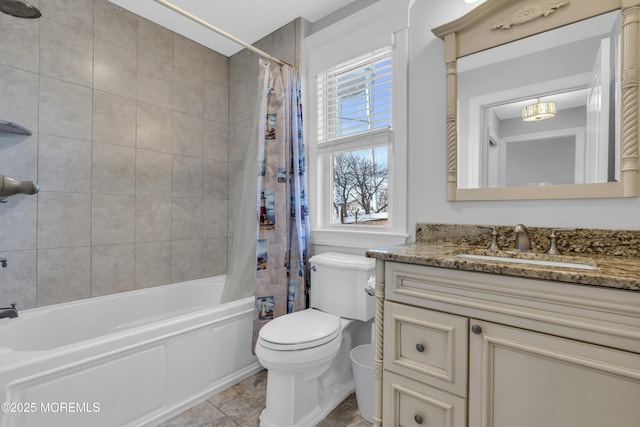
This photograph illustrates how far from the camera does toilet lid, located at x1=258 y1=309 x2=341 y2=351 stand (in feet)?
4.73

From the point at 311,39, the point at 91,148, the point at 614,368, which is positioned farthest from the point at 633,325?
the point at 91,148

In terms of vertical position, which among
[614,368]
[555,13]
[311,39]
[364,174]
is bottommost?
[614,368]

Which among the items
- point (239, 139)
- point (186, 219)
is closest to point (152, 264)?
point (186, 219)

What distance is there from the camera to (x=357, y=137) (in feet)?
6.78

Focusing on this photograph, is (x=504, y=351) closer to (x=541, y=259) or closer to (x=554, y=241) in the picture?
(x=541, y=259)

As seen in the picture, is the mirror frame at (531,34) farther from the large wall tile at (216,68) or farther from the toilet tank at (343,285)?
the large wall tile at (216,68)

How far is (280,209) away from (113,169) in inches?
52.2

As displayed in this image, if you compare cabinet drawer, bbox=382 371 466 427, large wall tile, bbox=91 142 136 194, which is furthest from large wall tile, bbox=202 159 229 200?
cabinet drawer, bbox=382 371 466 427

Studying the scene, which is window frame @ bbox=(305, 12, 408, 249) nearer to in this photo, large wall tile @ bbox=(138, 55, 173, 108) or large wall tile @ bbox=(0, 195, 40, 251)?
large wall tile @ bbox=(138, 55, 173, 108)

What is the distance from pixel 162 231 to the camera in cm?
251

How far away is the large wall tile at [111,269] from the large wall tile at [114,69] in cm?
117

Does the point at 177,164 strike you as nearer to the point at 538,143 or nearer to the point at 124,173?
the point at 124,173

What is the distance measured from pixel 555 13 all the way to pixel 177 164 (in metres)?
2.66

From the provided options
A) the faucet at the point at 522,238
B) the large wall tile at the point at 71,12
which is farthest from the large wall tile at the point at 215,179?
the faucet at the point at 522,238
